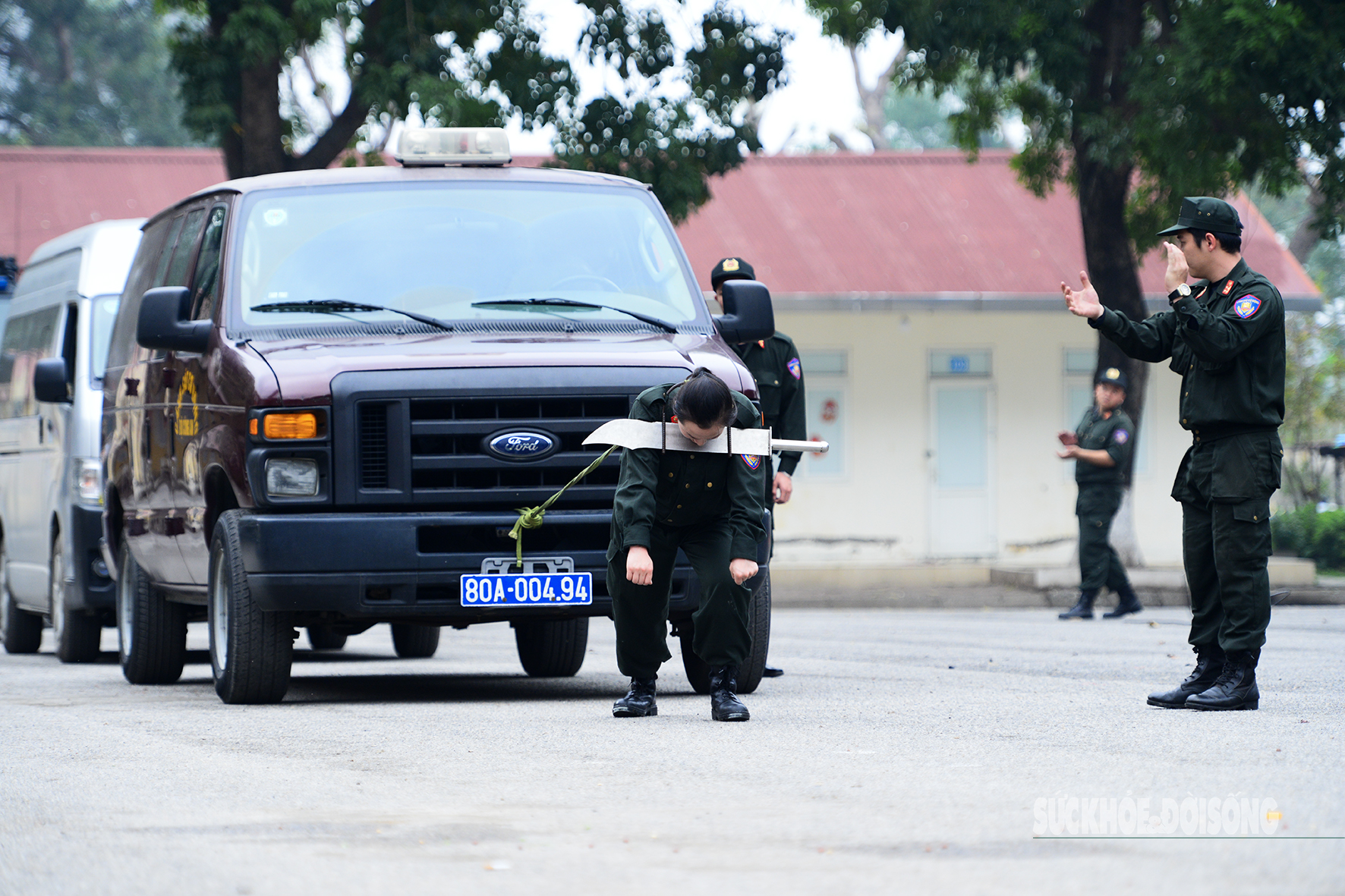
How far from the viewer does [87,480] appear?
41.5ft

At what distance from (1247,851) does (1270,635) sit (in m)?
8.97

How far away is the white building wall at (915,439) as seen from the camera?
85.1ft

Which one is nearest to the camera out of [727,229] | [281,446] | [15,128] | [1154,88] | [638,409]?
[638,409]

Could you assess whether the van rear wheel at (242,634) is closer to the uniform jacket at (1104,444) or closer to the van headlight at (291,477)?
the van headlight at (291,477)

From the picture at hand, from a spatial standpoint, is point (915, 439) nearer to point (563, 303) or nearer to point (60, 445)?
point (60, 445)

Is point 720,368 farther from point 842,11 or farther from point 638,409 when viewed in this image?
point 842,11

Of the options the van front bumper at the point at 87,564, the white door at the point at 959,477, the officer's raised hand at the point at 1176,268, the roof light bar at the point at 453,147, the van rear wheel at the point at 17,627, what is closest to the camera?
the officer's raised hand at the point at 1176,268

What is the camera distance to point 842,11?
19.0 meters

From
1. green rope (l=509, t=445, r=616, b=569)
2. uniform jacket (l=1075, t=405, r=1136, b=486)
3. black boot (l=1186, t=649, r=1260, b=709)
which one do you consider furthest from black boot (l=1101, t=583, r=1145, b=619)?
green rope (l=509, t=445, r=616, b=569)

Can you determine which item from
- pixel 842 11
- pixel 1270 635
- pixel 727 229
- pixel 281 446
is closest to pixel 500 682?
pixel 281 446

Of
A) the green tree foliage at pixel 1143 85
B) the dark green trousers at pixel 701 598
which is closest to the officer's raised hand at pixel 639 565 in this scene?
the dark green trousers at pixel 701 598

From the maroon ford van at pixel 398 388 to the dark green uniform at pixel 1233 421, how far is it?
5.69 feet

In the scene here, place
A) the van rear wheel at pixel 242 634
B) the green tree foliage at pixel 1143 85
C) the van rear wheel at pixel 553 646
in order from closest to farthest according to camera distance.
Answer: the van rear wheel at pixel 242 634 < the van rear wheel at pixel 553 646 < the green tree foliage at pixel 1143 85

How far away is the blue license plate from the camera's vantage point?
830 cm
